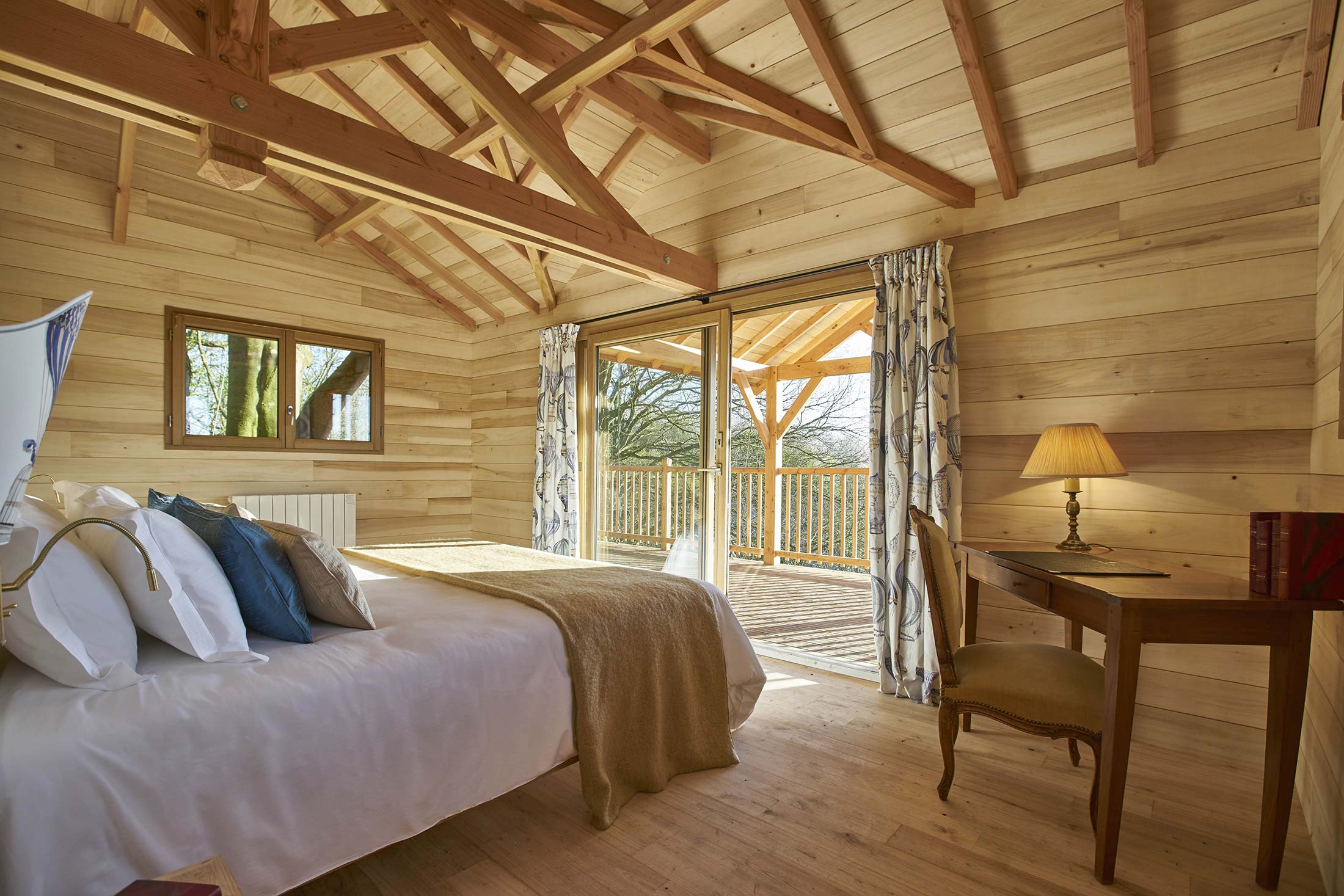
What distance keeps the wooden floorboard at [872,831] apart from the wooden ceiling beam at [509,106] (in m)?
2.55

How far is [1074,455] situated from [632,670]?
1.81 metres

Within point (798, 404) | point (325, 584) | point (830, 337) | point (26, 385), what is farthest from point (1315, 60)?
point (798, 404)

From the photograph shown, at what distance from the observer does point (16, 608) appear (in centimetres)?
126

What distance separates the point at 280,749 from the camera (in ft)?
4.66

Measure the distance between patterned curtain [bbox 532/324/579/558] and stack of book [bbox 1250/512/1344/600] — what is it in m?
3.89

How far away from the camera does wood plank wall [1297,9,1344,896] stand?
5.83 feet

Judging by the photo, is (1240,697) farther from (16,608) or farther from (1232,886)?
(16,608)

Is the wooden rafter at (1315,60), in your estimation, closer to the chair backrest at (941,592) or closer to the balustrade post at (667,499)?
the chair backrest at (941,592)

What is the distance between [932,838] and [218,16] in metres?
3.41

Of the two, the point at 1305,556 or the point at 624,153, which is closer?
the point at 1305,556

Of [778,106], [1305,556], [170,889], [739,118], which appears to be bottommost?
[170,889]

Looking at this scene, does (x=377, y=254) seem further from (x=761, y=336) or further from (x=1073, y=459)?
(x=1073, y=459)

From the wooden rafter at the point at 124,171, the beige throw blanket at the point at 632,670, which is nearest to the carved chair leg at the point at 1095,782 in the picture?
the beige throw blanket at the point at 632,670

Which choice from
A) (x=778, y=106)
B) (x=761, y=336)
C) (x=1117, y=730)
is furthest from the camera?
(x=761, y=336)
